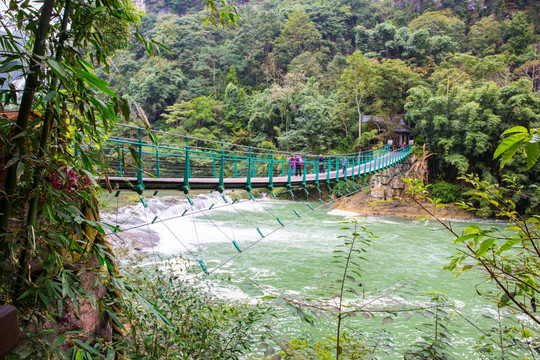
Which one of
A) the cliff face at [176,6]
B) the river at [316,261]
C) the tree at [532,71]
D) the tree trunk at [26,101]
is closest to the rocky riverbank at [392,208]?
the river at [316,261]

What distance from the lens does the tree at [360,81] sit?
48.7ft

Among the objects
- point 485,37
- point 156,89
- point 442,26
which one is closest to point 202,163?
point 156,89

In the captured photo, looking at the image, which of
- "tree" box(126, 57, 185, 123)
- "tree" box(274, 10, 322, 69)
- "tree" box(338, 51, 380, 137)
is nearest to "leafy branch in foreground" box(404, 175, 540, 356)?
"tree" box(338, 51, 380, 137)

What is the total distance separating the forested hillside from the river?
412cm

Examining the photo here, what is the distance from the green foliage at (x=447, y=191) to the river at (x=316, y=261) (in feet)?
5.77

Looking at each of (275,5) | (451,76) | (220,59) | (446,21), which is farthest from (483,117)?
(275,5)

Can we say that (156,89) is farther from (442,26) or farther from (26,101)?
(26,101)

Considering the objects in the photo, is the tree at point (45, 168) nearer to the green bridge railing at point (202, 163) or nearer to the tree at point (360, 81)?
the green bridge railing at point (202, 163)

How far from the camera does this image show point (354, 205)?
45.2 ft

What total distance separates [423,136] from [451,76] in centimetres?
326

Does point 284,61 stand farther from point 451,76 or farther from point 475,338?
point 475,338

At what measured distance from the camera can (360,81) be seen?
49.5 feet

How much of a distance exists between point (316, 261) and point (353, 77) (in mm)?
10792

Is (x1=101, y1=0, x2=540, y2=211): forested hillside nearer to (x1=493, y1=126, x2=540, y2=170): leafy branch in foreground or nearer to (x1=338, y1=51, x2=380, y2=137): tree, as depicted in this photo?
(x1=338, y1=51, x2=380, y2=137): tree
